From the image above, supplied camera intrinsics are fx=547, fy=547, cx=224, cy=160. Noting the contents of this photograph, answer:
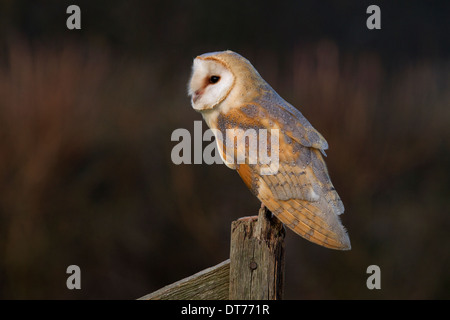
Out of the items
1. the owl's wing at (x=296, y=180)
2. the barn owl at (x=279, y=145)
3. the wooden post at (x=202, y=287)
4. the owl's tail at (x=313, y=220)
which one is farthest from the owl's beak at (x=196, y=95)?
the wooden post at (x=202, y=287)

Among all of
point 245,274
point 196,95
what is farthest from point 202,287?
point 196,95

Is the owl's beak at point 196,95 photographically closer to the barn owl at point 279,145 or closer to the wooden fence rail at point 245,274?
the barn owl at point 279,145

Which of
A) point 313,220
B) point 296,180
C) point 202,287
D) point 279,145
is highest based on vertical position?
point 279,145

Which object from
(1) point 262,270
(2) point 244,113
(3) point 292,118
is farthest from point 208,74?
(1) point 262,270

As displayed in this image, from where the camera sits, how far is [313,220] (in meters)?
1.80

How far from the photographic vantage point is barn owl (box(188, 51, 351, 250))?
1.80m

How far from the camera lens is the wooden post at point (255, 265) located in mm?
1594

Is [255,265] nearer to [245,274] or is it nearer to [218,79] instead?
[245,274]

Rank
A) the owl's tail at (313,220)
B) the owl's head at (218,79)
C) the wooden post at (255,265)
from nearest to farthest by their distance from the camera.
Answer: the wooden post at (255,265) < the owl's tail at (313,220) < the owl's head at (218,79)

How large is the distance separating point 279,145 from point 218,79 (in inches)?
12.3

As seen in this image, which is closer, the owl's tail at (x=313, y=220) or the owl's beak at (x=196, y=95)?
the owl's tail at (x=313, y=220)

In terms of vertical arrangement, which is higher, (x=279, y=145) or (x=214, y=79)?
(x=214, y=79)

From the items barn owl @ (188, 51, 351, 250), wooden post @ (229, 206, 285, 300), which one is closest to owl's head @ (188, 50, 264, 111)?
barn owl @ (188, 51, 351, 250)

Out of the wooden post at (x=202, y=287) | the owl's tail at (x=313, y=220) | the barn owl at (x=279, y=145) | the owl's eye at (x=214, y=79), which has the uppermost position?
the owl's eye at (x=214, y=79)
